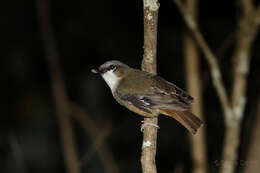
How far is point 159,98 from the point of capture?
13.5ft

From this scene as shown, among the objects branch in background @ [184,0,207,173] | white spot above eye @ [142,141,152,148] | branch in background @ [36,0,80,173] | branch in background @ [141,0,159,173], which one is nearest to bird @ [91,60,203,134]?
branch in background @ [141,0,159,173]

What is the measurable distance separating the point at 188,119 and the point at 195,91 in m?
1.05

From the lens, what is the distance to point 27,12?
296 inches

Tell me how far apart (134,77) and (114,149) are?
360cm

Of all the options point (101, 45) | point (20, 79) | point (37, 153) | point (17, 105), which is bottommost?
point (37, 153)

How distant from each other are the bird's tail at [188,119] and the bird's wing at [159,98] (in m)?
0.08

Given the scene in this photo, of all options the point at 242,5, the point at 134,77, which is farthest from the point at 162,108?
the point at 242,5

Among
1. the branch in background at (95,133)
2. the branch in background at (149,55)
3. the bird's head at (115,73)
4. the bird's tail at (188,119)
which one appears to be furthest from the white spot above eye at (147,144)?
the branch in background at (95,133)

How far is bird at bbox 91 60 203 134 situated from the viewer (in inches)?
157

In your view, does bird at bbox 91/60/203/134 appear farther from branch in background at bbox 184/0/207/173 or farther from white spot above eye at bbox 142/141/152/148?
branch in background at bbox 184/0/207/173

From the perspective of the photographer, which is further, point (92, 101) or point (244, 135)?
point (92, 101)

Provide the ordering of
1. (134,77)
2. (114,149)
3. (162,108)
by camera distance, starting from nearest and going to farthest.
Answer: (162,108), (134,77), (114,149)

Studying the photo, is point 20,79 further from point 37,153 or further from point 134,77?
point 134,77

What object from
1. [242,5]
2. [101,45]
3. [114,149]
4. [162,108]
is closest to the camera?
[162,108]
